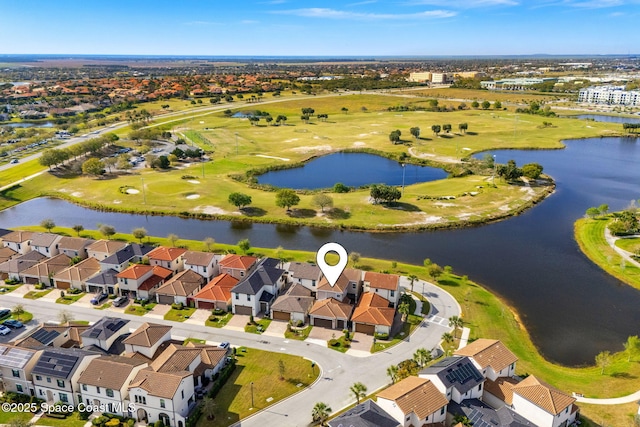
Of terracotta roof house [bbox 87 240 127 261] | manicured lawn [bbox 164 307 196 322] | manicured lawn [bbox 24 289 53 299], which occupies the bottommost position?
manicured lawn [bbox 164 307 196 322]

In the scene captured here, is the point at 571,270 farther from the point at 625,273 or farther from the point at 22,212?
the point at 22,212

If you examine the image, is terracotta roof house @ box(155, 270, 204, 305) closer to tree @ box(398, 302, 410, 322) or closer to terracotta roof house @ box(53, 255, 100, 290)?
terracotta roof house @ box(53, 255, 100, 290)

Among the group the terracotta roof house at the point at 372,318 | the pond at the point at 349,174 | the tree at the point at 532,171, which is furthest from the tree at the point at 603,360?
the tree at the point at 532,171

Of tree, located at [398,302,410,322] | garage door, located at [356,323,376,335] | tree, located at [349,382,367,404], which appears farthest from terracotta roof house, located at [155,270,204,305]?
tree, located at [349,382,367,404]

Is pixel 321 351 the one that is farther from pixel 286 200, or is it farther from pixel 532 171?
pixel 532 171

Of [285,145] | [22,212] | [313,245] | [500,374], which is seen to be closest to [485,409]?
[500,374]

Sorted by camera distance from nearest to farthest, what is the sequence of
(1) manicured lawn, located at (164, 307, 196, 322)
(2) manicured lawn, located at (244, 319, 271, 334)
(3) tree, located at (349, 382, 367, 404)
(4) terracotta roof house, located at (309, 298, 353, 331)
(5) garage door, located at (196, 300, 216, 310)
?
(3) tree, located at (349, 382, 367, 404), (2) manicured lawn, located at (244, 319, 271, 334), (4) terracotta roof house, located at (309, 298, 353, 331), (1) manicured lawn, located at (164, 307, 196, 322), (5) garage door, located at (196, 300, 216, 310)

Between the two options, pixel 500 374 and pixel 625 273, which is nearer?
pixel 500 374
